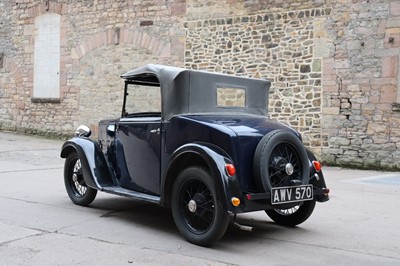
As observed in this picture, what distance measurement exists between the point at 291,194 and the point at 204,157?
0.90 metres

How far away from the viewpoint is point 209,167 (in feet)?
14.6

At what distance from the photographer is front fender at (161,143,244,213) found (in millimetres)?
4305

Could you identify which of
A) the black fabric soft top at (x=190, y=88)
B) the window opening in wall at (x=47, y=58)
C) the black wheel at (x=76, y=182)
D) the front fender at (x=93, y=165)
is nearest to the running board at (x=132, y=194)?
the front fender at (x=93, y=165)

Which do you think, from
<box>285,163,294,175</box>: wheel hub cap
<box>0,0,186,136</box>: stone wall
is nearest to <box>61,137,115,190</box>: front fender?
<box>285,163,294,175</box>: wheel hub cap

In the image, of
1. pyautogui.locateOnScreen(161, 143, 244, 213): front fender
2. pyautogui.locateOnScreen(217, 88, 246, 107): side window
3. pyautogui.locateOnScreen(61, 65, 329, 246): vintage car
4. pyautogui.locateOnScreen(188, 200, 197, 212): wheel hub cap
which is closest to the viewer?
pyautogui.locateOnScreen(161, 143, 244, 213): front fender

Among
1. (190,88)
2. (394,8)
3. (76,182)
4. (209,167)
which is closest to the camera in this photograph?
(209,167)

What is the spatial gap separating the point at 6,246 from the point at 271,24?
9.77 meters

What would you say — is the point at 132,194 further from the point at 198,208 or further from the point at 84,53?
the point at 84,53

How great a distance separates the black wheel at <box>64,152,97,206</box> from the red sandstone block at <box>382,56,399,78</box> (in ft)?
24.9

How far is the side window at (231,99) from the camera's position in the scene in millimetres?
5475

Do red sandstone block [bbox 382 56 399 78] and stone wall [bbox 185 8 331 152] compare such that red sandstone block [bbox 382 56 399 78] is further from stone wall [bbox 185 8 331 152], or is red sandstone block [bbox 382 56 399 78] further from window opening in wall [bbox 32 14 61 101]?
window opening in wall [bbox 32 14 61 101]

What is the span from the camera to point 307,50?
12.1 meters

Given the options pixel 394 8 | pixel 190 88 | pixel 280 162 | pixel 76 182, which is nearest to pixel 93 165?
pixel 76 182

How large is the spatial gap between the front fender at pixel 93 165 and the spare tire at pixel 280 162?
6.80 ft
